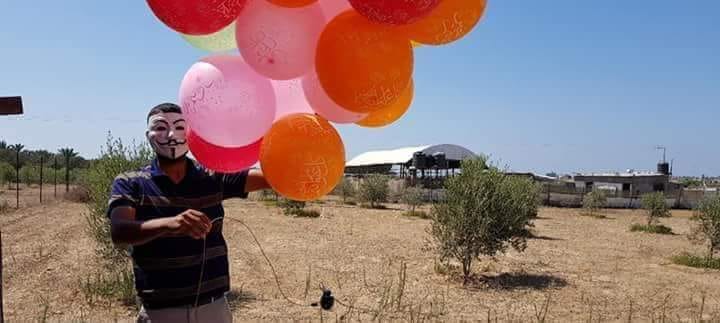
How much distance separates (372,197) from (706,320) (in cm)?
1844

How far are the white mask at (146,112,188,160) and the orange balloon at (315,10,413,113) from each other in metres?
0.61

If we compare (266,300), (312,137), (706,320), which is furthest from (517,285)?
(312,137)

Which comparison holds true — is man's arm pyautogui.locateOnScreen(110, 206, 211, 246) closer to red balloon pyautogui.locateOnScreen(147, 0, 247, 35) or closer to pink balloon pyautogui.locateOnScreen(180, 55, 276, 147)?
pink balloon pyautogui.locateOnScreen(180, 55, 276, 147)

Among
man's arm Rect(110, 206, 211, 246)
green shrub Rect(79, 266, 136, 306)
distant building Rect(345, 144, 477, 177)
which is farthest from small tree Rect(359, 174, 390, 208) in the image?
man's arm Rect(110, 206, 211, 246)

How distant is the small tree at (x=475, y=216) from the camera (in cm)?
912

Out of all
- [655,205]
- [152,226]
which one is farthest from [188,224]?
[655,205]

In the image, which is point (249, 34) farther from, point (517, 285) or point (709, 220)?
point (709, 220)

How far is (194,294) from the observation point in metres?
2.21

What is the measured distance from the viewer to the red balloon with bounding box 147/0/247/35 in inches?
86.3

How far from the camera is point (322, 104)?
2.58 metres

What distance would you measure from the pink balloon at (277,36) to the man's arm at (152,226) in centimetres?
75

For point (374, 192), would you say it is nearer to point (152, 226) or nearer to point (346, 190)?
point (346, 190)

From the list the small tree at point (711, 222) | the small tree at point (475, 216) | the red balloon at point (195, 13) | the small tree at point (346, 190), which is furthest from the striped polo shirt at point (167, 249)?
the small tree at point (346, 190)

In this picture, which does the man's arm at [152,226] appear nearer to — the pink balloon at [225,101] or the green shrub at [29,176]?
the pink balloon at [225,101]
